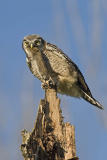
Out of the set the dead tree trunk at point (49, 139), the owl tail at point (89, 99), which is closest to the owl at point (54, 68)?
the owl tail at point (89, 99)

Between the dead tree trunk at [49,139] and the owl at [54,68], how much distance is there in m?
3.05

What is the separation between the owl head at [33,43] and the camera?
8.09 m

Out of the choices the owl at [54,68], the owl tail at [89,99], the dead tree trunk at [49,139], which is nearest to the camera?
the dead tree trunk at [49,139]

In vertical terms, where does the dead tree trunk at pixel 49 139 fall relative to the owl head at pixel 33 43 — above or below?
below

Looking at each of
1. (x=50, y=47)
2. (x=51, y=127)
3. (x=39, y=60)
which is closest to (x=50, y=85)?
(x=39, y=60)

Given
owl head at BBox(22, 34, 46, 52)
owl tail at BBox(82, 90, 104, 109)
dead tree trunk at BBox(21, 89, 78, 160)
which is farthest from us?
owl tail at BBox(82, 90, 104, 109)

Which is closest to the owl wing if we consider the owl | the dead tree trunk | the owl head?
the owl

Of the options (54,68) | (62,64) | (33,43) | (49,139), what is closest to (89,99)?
(62,64)

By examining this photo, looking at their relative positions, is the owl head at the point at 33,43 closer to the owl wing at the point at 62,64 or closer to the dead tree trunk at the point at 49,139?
the owl wing at the point at 62,64

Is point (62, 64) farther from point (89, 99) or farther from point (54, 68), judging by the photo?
point (89, 99)

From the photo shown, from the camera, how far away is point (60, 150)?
173 inches

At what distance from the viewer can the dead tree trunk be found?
13.9 ft

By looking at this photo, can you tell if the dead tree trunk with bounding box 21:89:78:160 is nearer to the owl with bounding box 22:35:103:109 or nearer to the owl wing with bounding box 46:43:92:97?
the owl with bounding box 22:35:103:109

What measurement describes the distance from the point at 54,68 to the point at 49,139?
386 centimetres
